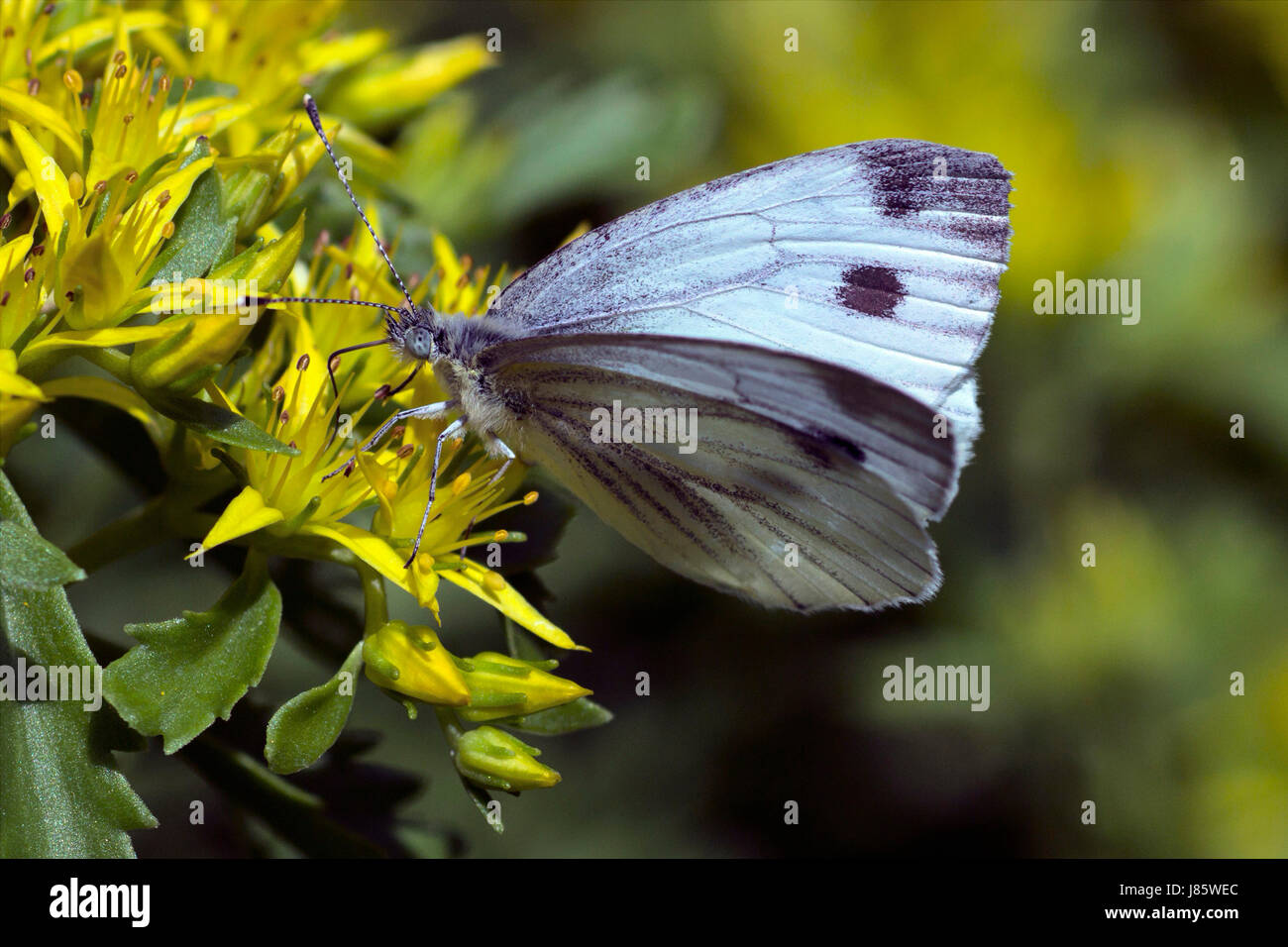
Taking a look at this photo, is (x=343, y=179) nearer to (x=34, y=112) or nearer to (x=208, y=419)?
(x=34, y=112)

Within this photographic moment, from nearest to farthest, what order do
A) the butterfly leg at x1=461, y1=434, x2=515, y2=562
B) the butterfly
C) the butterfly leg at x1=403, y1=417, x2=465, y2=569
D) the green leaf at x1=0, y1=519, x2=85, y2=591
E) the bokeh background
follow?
the green leaf at x1=0, y1=519, x2=85, y2=591 < the butterfly leg at x1=403, y1=417, x2=465, y2=569 < the butterfly < the butterfly leg at x1=461, y1=434, x2=515, y2=562 < the bokeh background

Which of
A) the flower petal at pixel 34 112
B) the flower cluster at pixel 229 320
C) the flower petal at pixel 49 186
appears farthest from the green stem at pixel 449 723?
the flower petal at pixel 34 112

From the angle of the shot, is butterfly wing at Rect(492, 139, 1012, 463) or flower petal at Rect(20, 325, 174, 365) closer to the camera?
flower petal at Rect(20, 325, 174, 365)

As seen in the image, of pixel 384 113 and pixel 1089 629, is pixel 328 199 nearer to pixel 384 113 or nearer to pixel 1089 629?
pixel 384 113

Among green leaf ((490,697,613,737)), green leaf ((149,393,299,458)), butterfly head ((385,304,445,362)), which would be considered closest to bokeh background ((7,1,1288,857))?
butterfly head ((385,304,445,362))

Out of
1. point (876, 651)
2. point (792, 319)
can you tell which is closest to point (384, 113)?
point (792, 319)

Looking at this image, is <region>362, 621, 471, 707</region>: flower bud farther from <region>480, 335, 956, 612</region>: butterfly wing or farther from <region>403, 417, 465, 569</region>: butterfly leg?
<region>480, 335, 956, 612</region>: butterfly wing
